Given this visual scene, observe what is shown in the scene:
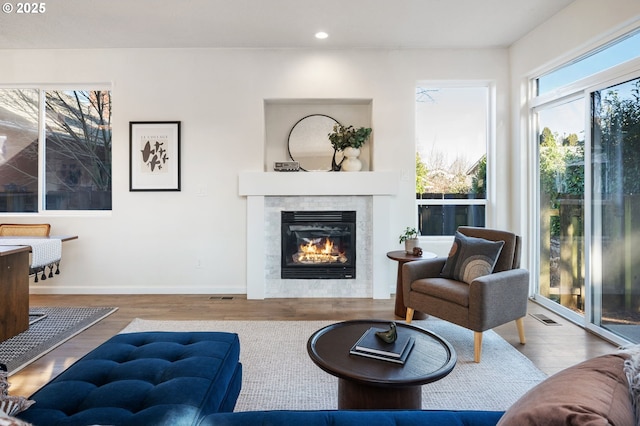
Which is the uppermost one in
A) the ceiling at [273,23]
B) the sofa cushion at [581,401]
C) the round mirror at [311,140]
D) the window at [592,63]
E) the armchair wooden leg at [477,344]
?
the ceiling at [273,23]

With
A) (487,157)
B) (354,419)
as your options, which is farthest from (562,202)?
(354,419)

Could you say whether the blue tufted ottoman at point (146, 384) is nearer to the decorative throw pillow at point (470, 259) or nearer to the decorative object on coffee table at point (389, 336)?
the decorative object on coffee table at point (389, 336)

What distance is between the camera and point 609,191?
9.74 ft

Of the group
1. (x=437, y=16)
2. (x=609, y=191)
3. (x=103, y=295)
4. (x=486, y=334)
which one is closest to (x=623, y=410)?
(x=486, y=334)

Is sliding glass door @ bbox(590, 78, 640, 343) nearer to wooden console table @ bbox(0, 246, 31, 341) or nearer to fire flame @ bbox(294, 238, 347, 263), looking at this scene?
fire flame @ bbox(294, 238, 347, 263)

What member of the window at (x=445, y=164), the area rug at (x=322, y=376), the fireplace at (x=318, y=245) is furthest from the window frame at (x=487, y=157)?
the area rug at (x=322, y=376)

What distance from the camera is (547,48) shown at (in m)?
3.58

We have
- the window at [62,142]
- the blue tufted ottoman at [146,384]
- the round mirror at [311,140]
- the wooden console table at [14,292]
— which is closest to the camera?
the blue tufted ottoman at [146,384]

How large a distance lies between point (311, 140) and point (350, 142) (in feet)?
1.85

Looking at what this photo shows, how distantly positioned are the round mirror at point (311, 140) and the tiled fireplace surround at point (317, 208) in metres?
0.40

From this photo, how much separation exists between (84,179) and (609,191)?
17.6 feet

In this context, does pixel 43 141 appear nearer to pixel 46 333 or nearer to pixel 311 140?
pixel 46 333

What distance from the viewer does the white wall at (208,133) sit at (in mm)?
4195

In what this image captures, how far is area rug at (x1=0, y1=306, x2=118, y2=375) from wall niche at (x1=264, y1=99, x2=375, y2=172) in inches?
94.7
